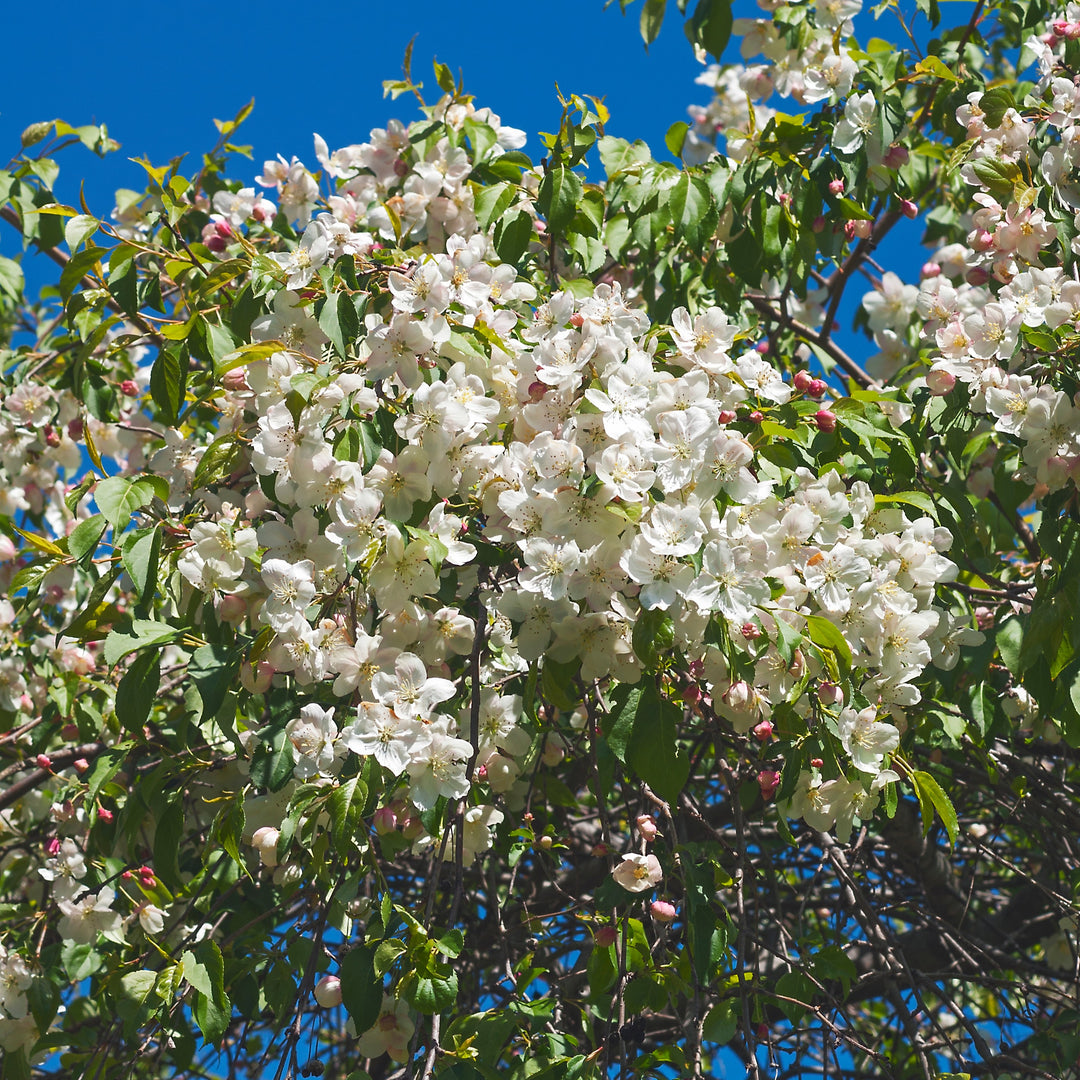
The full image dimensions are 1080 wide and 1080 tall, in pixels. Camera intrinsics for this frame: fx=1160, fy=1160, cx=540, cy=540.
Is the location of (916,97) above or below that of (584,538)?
above

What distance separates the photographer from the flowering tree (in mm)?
1760

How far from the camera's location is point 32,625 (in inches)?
121

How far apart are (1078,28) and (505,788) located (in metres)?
2.03

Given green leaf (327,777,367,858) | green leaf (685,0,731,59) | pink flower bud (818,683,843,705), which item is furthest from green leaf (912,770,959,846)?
green leaf (685,0,731,59)

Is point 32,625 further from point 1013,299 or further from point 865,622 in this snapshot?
point 1013,299

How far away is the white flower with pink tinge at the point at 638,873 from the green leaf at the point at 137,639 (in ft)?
2.72

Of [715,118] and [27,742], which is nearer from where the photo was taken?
[27,742]

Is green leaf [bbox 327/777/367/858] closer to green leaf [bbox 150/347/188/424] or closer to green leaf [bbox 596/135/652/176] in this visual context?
green leaf [bbox 150/347/188/424]

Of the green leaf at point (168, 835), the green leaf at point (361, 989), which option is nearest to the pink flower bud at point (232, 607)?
the green leaf at point (168, 835)

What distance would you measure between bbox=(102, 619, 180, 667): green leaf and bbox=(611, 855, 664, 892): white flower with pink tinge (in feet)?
2.72

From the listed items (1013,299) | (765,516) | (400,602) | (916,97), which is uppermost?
(916,97)

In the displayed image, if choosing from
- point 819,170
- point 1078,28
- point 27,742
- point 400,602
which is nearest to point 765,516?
point 400,602

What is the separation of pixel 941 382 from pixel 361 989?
1502 millimetres

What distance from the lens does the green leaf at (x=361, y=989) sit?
1.71 metres
